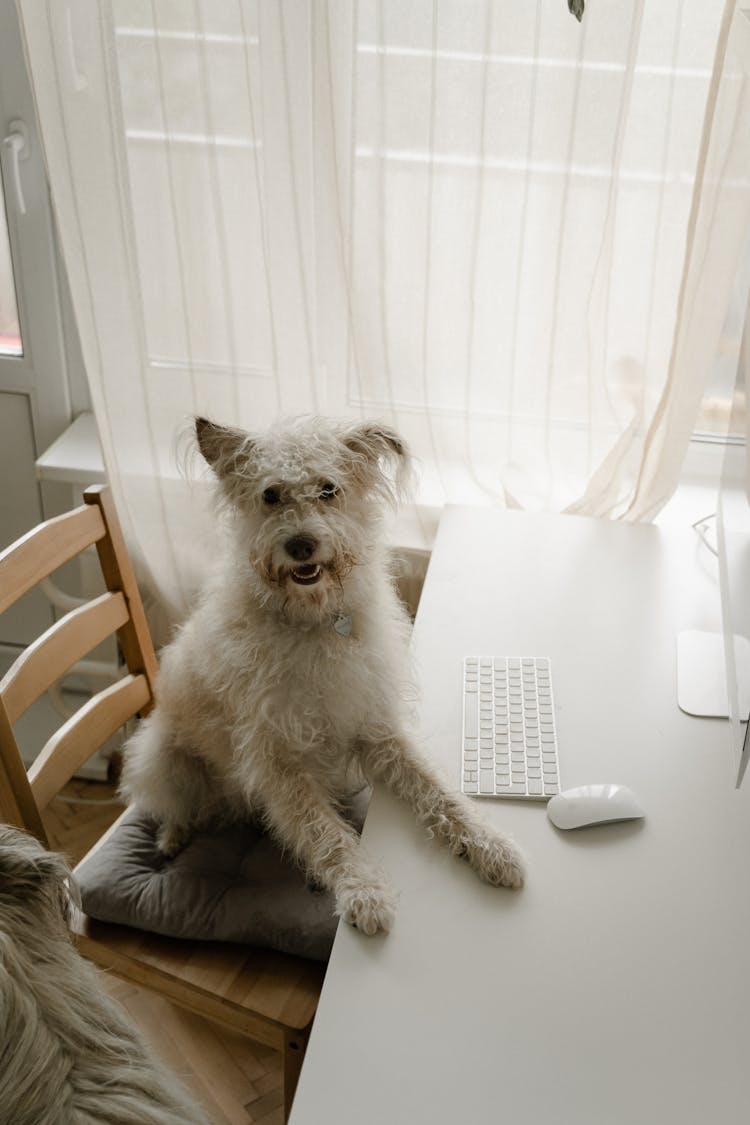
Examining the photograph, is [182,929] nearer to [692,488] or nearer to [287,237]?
[287,237]

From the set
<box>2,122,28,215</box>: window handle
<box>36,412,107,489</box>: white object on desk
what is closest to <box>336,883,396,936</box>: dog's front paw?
<box>36,412,107,489</box>: white object on desk

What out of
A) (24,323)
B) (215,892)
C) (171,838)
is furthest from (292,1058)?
(24,323)

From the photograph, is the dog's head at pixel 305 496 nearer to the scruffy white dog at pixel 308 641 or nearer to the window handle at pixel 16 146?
the scruffy white dog at pixel 308 641

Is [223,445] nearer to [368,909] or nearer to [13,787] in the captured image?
[13,787]

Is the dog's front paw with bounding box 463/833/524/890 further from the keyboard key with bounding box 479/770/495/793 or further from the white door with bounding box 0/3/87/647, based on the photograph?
the white door with bounding box 0/3/87/647

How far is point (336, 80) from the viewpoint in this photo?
1.99 meters

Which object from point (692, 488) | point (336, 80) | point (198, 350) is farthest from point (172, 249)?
point (692, 488)

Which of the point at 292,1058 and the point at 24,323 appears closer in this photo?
the point at 292,1058

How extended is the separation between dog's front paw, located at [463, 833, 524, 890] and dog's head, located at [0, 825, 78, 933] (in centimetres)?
54

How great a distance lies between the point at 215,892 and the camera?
5.57 ft

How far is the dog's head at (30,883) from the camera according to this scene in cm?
108

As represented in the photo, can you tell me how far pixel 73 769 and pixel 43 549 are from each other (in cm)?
39

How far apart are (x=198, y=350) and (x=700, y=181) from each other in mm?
1055

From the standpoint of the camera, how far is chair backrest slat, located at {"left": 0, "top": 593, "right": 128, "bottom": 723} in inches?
66.8
